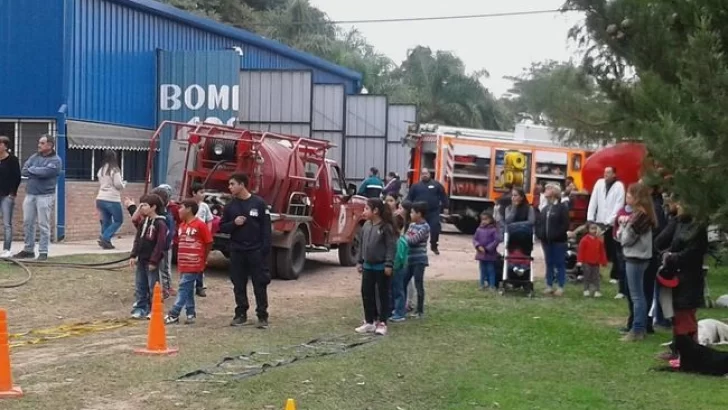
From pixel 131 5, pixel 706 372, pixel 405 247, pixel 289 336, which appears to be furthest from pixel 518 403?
pixel 131 5

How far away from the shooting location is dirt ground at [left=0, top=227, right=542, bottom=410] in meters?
9.72

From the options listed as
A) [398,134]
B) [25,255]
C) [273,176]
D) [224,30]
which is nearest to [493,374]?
[273,176]

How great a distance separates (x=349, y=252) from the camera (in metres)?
21.1

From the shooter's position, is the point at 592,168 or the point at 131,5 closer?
the point at 592,168

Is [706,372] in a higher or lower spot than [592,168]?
lower

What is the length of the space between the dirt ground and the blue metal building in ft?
17.0

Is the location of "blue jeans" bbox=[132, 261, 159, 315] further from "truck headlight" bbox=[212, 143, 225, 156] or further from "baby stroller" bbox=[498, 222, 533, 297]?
"baby stroller" bbox=[498, 222, 533, 297]

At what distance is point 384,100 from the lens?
31.5m

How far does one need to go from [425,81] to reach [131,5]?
128ft

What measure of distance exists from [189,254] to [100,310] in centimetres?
221

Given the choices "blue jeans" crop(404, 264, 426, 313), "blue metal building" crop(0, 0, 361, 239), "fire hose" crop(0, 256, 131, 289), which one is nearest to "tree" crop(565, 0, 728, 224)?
"blue jeans" crop(404, 264, 426, 313)

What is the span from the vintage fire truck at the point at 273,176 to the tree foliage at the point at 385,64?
33.5 metres

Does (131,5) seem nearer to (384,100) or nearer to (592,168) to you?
(384,100)

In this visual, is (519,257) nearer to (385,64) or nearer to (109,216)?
(109,216)
